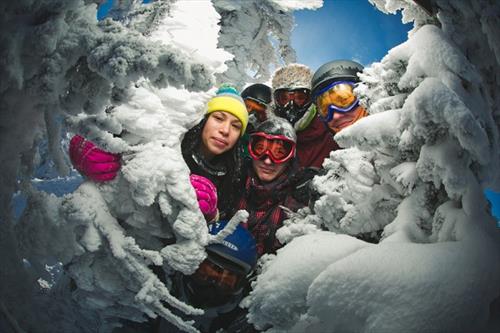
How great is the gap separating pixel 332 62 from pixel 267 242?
317 centimetres

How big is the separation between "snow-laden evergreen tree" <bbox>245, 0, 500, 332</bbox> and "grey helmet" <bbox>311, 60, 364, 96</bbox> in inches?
79.1

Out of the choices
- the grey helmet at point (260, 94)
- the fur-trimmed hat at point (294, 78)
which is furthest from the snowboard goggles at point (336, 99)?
the grey helmet at point (260, 94)

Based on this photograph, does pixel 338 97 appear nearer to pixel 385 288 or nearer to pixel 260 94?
pixel 260 94

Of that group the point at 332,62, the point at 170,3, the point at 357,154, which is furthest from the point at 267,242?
the point at 170,3

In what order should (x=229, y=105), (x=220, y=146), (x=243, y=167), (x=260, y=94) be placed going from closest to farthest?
(x=220, y=146) → (x=229, y=105) → (x=243, y=167) → (x=260, y=94)

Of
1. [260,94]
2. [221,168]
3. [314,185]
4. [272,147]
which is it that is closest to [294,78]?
[260,94]

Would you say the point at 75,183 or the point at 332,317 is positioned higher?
the point at 75,183

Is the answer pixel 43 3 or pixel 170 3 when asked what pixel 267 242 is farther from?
pixel 170 3

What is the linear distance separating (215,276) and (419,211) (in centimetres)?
202

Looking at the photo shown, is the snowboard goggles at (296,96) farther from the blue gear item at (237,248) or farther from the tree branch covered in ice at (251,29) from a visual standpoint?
the blue gear item at (237,248)

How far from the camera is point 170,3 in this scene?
409 centimetres

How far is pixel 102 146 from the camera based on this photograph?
5.88 ft

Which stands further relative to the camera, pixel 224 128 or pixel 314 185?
pixel 224 128

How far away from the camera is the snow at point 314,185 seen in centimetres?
137
